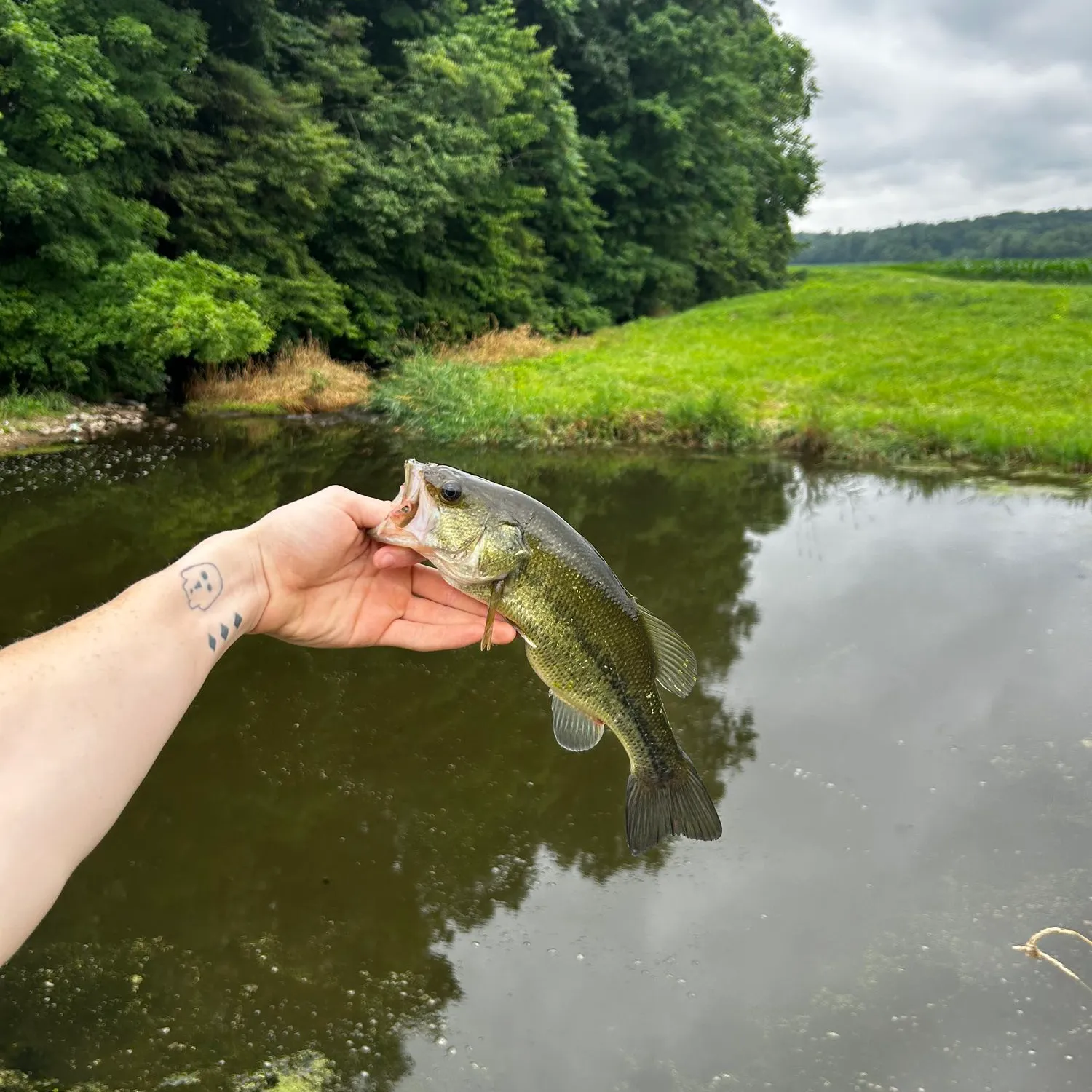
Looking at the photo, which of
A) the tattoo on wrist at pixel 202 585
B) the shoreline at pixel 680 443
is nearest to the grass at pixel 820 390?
the shoreline at pixel 680 443

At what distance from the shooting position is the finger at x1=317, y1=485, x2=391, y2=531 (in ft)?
9.94

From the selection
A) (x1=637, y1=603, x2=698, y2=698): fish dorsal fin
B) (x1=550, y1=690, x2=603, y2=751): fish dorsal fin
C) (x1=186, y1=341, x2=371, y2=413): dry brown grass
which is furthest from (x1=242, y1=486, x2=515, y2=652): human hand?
(x1=186, y1=341, x2=371, y2=413): dry brown grass

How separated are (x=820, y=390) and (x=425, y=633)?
586 inches

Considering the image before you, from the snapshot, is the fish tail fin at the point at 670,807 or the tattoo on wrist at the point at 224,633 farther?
the fish tail fin at the point at 670,807

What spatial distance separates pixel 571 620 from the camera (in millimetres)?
2828

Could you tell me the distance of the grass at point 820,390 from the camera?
13125mm

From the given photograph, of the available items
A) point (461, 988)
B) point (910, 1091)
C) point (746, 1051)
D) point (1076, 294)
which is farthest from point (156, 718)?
point (1076, 294)

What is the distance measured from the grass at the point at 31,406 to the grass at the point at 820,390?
5243mm

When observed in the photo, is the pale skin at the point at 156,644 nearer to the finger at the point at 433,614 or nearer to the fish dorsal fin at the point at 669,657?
the finger at the point at 433,614

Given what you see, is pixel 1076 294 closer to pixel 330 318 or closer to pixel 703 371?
pixel 703 371

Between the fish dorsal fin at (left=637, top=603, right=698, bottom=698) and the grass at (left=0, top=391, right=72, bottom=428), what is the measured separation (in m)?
13.5

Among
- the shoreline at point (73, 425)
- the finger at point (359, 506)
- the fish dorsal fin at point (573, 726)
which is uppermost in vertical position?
the finger at point (359, 506)

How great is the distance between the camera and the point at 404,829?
484 cm

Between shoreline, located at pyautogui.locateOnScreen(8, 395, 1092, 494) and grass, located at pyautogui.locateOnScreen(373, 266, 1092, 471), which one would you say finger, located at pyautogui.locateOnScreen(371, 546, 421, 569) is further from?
grass, located at pyautogui.locateOnScreen(373, 266, 1092, 471)
